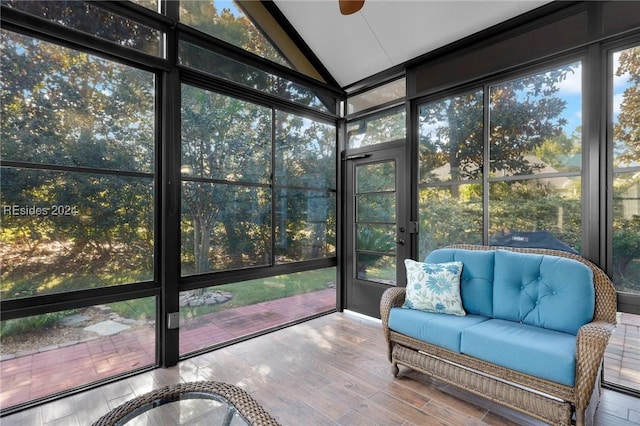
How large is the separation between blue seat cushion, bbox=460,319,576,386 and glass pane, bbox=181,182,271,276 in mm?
2118

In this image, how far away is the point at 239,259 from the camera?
326 centimetres

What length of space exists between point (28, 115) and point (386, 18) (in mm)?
3105

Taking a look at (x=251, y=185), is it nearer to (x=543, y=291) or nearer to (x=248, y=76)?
(x=248, y=76)

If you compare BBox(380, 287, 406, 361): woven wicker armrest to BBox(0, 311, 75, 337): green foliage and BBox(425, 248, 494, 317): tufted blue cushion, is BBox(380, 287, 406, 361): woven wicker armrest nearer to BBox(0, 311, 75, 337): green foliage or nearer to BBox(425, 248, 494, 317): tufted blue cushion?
BBox(425, 248, 494, 317): tufted blue cushion

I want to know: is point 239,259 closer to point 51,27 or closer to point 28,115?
point 28,115

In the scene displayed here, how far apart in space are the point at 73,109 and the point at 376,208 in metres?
3.05

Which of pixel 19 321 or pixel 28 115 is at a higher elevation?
pixel 28 115

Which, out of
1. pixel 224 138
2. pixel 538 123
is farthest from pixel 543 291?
pixel 224 138

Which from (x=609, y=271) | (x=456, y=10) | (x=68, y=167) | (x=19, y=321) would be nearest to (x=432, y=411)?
(x=609, y=271)

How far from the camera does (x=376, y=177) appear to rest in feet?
12.9

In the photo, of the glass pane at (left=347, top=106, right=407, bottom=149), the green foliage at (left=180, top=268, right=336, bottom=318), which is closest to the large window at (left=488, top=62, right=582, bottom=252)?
the glass pane at (left=347, top=106, right=407, bottom=149)

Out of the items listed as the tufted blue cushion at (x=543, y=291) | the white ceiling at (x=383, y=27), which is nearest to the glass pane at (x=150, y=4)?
the white ceiling at (x=383, y=27)

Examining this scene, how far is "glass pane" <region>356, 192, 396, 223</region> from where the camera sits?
377cm

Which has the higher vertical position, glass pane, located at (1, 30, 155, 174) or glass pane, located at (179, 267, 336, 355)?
glass pane, located at (1, 30, 155, 174)
